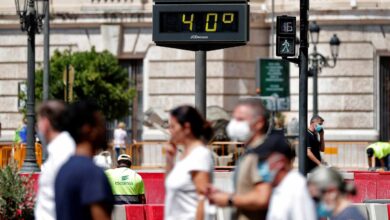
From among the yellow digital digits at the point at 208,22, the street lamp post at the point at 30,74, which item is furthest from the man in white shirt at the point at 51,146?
the street lamp post at the point at 30,74

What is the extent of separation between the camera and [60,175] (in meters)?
9.55

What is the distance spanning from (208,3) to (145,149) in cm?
2239

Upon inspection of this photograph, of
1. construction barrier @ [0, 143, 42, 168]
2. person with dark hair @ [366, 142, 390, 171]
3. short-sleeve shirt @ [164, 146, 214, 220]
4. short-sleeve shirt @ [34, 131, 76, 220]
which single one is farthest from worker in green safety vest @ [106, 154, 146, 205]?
person with dark hair @ [366, 142, 390, 171]

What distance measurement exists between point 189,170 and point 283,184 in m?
1.36

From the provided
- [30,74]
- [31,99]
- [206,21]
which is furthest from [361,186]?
[206,21]

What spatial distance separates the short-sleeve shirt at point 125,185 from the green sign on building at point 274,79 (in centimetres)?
2165

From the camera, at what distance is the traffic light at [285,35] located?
73.2ft

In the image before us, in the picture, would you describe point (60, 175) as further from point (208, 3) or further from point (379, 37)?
point (379, 37)

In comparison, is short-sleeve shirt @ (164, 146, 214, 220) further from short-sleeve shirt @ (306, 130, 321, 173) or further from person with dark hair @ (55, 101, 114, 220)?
short-sleeve shirt @ (306, 130, 321, 173)

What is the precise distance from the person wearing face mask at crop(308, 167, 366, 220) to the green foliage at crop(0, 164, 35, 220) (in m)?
9.92

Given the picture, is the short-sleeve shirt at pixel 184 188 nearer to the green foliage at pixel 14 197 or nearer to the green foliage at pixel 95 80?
the green foliage at pixel 14 197

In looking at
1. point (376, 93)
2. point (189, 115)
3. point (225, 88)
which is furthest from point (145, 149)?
point (189, 115)

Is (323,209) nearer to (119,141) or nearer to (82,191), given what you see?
(82,191)

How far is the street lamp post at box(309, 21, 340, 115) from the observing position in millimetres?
39156
